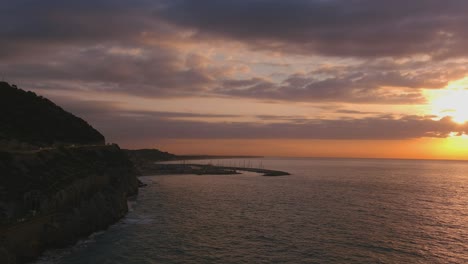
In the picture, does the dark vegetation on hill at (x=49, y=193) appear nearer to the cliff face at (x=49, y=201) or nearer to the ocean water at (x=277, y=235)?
the cliff face at (x=49, y=201)

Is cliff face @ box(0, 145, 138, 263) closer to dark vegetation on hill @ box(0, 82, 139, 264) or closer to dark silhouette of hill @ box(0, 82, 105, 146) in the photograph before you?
dark vegetation on hill @ box(0, 82, 139, 264)

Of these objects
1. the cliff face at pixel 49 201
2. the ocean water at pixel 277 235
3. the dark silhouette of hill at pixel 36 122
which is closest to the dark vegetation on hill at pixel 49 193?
the cliff face at pixel 49 201

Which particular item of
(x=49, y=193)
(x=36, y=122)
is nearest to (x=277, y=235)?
(x=49, y=193)

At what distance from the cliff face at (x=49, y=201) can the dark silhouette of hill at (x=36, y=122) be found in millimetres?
26312

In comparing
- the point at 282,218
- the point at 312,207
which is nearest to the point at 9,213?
the point at 282,218

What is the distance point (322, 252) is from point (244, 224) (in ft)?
61.5

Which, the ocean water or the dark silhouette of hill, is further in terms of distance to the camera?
the dark silhouette of hill

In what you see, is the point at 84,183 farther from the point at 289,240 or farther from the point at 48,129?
the point at 48,129

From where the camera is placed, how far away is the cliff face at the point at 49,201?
118ft

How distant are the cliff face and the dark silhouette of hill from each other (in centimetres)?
2631

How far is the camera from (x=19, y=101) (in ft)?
346

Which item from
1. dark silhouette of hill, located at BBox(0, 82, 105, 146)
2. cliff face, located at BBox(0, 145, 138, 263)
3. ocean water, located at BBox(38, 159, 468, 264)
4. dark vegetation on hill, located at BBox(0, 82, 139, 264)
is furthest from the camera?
dark silhouette of hill, located at BBox(0, 82, 105, 146)

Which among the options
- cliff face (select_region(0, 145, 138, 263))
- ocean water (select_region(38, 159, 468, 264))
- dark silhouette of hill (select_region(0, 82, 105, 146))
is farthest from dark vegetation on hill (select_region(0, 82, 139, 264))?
ocean water (select_region(38, 159, 468, 264))

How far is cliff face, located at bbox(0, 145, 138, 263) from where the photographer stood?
3603 cm
